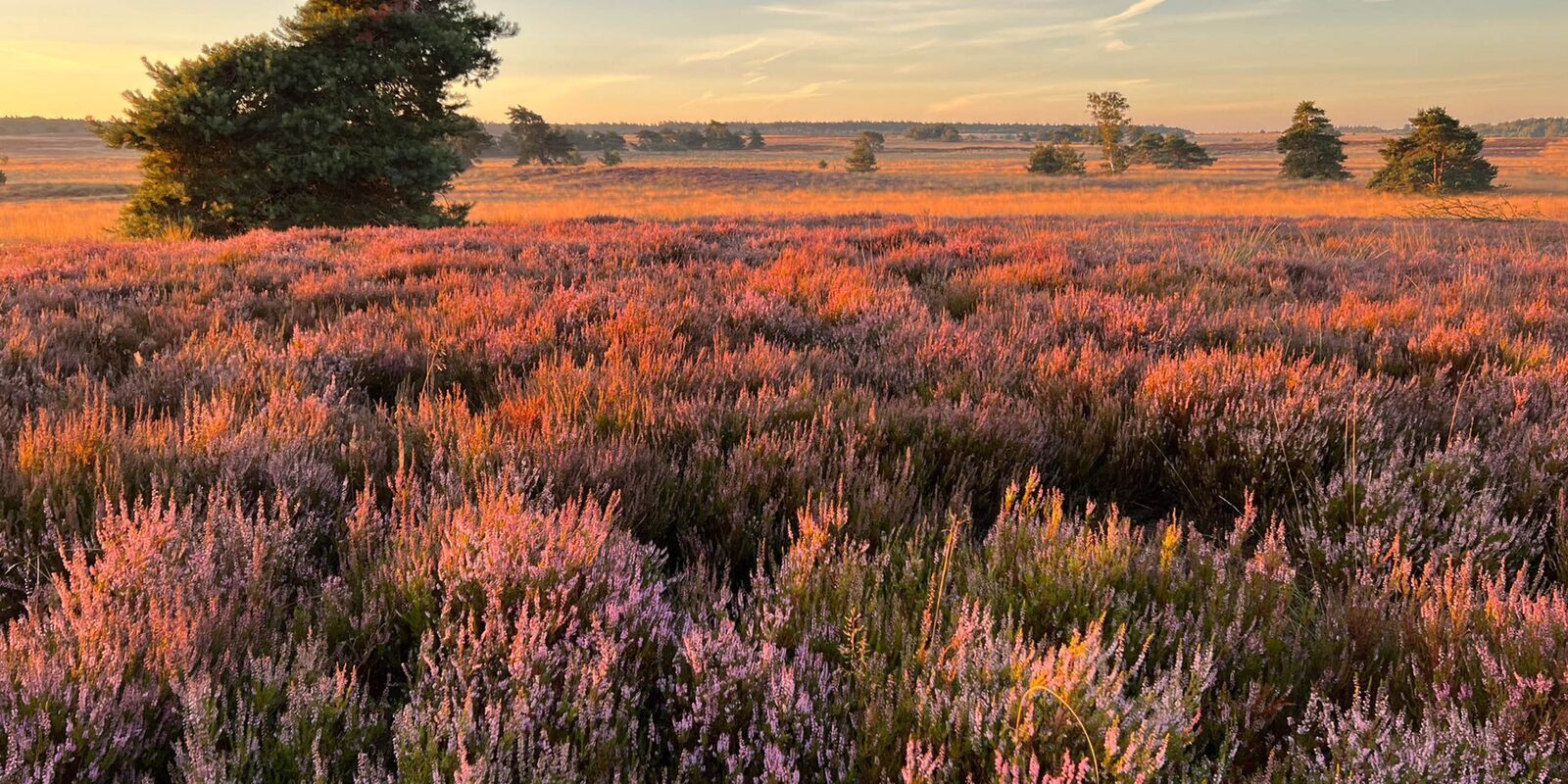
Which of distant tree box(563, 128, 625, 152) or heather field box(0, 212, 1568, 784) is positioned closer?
heather field box(0, 212, 1568, 784)

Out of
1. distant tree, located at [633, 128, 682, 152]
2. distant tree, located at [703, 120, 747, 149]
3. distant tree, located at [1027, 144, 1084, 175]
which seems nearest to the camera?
distant tree, located at [1027, 144, 1084, 175]

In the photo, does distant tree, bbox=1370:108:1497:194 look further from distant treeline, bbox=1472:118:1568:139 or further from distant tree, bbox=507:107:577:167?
distant treeline, bbox=1472:118:1568:139

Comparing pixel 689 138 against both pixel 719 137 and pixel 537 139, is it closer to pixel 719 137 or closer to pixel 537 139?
pixel 719 137

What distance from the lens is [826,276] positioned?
6.70 meters

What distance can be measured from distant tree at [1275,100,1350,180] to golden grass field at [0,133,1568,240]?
233cm

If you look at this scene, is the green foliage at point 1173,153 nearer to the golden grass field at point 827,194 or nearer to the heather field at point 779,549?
the golden grass field at point 827,194

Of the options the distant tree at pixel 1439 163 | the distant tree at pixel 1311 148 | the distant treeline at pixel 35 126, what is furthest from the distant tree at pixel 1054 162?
the distant treeline at pixel 35 126

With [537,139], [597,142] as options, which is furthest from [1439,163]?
[597,142]

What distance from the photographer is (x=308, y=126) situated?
1504 centimetres

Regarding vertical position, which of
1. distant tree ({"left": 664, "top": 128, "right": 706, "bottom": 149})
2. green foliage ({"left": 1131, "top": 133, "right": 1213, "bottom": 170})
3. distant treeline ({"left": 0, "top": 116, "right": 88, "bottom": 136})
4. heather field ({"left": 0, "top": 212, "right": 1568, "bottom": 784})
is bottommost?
heather field ({"left": 0, "top": 212, "right": 1568, "bottom": 784})

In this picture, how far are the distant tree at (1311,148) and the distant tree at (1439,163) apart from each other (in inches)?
289

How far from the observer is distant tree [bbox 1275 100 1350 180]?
49.7m

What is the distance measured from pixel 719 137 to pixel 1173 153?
2244 inches

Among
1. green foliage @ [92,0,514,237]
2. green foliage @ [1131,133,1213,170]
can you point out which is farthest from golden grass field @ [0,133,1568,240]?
green foliage @ [1131,133,1213,170]
